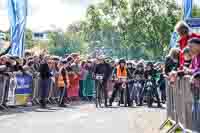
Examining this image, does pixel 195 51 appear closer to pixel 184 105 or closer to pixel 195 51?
pixel 195 51

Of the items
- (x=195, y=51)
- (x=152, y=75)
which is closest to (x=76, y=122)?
(x=195, y=51)

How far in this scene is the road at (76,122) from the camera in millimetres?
13562

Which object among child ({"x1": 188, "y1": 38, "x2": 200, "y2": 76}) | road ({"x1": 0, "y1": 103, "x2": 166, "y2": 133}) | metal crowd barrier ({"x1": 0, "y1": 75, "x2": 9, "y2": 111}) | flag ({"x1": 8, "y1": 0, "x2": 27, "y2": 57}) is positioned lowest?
road ({"x1": 0, "y1": 103, "x2": 166, "y2": 133})

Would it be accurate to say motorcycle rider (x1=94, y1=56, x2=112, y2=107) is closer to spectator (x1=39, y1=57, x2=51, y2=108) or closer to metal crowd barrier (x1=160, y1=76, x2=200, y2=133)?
spectator (x1=39, y1=57, x2=51, y2=108)

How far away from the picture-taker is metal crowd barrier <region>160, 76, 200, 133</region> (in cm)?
910

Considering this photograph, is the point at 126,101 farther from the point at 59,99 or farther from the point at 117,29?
the point at 117,29

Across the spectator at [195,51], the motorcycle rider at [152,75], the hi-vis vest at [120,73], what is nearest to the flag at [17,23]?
the hi-vis vest at [120,73]

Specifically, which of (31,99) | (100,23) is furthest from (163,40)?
(31,99)

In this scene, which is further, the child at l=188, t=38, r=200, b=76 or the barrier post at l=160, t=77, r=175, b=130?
the barrier post at l=160, t=77, r=175, b=130

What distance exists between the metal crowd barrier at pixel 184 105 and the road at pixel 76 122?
0.86 metres

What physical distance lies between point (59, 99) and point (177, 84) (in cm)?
1203

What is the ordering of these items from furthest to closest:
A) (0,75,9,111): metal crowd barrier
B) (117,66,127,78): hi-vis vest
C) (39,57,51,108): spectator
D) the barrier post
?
(117,66,127,78): hi-vis vest, (39,57,51,108): spectator, (0,75,9,111): metal crowd barrier, the barrier post

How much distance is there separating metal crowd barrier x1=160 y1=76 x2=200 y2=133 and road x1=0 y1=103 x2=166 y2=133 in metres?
0.86

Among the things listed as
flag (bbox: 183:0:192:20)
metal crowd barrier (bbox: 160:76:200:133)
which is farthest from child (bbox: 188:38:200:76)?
flag (bbox: 183:0:192:20)
